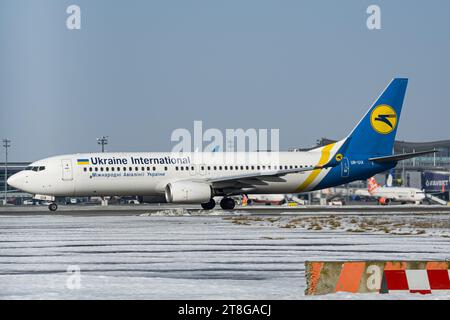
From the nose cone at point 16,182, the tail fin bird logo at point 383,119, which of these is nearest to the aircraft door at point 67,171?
the nose cone at point 16,182

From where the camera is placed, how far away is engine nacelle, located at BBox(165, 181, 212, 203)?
168 feet

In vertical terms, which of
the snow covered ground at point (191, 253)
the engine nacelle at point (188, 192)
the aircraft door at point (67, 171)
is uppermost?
the aircraft door at point (67, 171)

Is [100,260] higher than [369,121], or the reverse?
[369,121]

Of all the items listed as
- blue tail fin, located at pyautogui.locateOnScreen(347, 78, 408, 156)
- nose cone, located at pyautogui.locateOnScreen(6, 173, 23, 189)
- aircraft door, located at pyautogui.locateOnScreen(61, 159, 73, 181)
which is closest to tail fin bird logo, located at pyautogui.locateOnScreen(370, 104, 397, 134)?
blue tail fin, located at pyautogui.locateOnScreen(347, 78, 408, 156)

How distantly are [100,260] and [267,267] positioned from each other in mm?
4472

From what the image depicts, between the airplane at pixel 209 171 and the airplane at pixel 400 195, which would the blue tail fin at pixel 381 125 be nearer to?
the airplane at pixel 209 171

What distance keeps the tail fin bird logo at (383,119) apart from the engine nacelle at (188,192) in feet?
43.8

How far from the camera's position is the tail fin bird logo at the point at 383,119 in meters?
58.0

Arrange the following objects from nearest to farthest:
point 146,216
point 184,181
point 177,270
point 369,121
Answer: point 177,270
point 146,216
point 184,181
point 369,121

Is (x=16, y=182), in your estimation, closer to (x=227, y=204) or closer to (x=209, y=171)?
(x=209, y=171)
